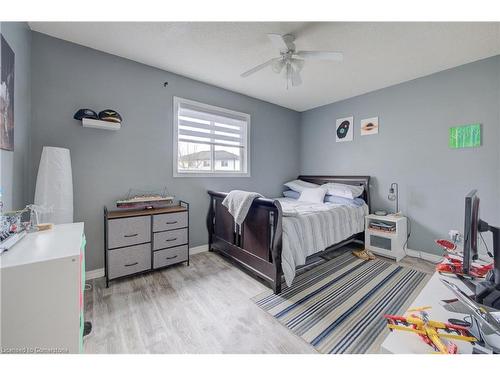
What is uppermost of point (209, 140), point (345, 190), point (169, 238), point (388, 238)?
point (209, 140)

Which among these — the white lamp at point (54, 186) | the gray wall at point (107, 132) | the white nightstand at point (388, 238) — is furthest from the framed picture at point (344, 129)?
the white lamp at point (54, 186)

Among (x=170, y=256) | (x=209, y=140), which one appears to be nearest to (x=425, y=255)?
(x=170, y=256)

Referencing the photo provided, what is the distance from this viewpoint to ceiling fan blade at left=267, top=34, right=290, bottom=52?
1.76 metres

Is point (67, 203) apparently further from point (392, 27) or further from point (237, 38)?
point (392, 27)

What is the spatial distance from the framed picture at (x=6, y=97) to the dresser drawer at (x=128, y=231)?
0.99 meters

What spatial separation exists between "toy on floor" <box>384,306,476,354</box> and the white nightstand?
2.46m

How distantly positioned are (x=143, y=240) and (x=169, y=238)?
0.29m

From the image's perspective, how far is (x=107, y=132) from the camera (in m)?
2.38

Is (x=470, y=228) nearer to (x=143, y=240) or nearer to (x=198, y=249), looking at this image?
(x=143, y=240)

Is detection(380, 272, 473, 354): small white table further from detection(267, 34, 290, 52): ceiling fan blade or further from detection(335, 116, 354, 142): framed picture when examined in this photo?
detection(335, 116, 354, 142): framed picture

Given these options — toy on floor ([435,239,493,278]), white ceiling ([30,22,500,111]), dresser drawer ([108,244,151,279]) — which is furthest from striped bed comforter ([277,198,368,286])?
white ceiling ([30,22,500,111])

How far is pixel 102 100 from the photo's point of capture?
7.71 feet
